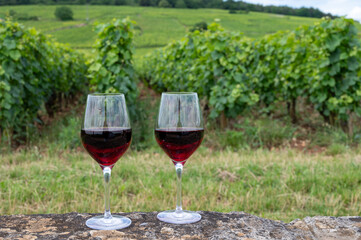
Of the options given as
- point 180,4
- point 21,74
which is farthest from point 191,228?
point 180,4

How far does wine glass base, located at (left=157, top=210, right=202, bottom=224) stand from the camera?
121cm

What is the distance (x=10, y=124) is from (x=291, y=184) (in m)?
4.63

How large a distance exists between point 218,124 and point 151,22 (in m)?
42.4

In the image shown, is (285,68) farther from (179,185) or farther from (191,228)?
(191,228)

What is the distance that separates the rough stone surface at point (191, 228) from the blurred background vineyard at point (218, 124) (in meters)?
1.94

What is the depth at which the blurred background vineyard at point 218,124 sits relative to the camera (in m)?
3.59

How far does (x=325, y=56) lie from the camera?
6.89 meters

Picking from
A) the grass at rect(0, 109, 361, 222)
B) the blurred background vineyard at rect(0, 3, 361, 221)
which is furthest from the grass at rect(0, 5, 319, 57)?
the grass at rect(0, 109, 361, 222)

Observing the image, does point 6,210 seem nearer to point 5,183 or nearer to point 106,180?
point 5,183

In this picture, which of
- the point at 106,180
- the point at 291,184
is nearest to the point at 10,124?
the point at 291,184

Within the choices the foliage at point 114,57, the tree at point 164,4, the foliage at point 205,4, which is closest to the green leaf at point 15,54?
the foliage at point 114,57

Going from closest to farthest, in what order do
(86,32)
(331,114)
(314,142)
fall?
1. (314,142)
2. (331,114)
3. (86,32)

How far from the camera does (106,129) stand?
4.06 ft

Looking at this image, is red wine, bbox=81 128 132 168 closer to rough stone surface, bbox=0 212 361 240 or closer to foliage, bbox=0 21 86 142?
rough stone surface, bbox=0 212 361 240
